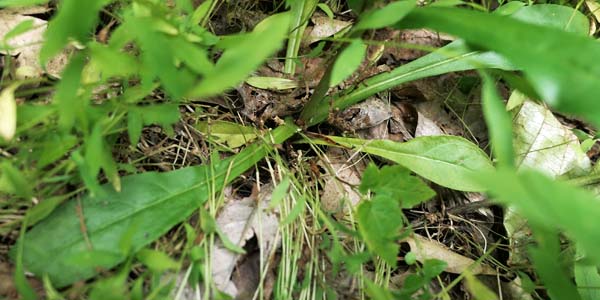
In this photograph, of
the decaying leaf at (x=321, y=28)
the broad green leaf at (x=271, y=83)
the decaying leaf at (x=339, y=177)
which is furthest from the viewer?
the decaying leaf at (x=321, y=28)

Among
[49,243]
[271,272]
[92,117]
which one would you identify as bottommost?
[271,272]

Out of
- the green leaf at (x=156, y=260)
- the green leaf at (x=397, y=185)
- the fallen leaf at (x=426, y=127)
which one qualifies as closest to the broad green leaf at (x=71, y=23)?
the green leaf at (x=156, y=260)

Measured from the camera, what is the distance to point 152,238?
0.70 meters

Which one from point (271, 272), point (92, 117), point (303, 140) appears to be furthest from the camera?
point (303, 140)

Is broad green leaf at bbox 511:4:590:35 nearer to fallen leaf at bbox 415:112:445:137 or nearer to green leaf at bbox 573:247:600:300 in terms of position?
fallen leaf at bbox 415:112:445:137

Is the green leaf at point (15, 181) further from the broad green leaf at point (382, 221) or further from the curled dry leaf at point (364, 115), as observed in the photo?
the curled dry leaf at point (364, 115)

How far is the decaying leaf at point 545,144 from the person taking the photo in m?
1.08

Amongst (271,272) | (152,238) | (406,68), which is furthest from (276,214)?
(406,68)

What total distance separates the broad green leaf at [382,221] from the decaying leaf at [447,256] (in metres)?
0.20

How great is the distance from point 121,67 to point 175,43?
0.22ft

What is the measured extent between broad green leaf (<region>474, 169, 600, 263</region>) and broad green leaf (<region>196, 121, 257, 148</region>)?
52 cm

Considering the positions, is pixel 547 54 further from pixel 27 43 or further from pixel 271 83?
pixel 27 43

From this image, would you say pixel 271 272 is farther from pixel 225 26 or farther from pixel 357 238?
pixel 225 26

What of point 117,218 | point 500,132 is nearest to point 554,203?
point 500,132
